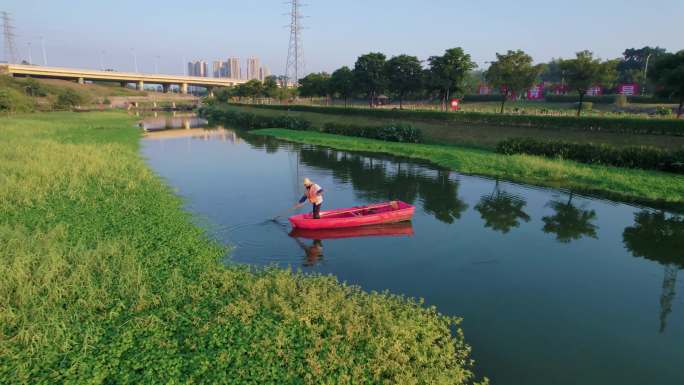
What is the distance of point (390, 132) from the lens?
42938 millimetres

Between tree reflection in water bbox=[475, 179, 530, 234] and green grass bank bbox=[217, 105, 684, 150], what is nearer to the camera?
tree reflection in water bbox=[475, 179, 530, 234]

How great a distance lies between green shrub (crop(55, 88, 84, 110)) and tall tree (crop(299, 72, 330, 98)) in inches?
1751

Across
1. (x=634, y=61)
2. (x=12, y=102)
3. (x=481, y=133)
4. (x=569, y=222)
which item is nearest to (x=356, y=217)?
(x=569, y=222)

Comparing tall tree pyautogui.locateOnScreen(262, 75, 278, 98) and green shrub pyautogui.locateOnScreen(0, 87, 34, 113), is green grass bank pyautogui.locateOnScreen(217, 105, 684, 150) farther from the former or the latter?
green shrub pyautogui.locateOnScreen(0, 87, 34, 113)

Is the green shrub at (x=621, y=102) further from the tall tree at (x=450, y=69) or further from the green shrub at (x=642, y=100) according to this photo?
the tall tree at (x=450, y=69)

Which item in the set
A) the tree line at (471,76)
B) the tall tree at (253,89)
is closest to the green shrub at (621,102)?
the tree line at (471,76)

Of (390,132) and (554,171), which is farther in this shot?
(390,132)

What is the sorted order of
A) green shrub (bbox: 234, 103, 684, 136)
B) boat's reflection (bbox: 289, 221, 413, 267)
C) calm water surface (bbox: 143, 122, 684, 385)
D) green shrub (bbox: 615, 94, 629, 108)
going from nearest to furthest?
calm water surface (bbox: 143, 122, 684, 385), boat's reflection (bbox: 289, 221, 413, 267), green shrub (bbox: 234, 103, 684, 136), green shrub (bbox: 615, 94, 629, 108)

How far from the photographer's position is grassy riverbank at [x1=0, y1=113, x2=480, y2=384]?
7.32 metres

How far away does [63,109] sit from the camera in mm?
77688

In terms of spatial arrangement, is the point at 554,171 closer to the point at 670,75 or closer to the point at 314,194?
the point at 670,75

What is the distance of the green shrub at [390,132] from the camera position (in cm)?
4178

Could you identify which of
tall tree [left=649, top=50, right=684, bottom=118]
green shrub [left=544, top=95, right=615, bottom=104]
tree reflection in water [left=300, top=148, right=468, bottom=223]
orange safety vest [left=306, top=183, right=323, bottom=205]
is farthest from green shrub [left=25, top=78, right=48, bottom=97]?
tall tree [left=649, top=50, right=684, bottom=118]

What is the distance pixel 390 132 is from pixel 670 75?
2351 cm
